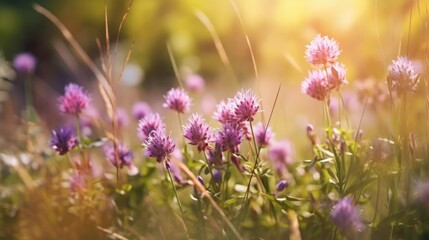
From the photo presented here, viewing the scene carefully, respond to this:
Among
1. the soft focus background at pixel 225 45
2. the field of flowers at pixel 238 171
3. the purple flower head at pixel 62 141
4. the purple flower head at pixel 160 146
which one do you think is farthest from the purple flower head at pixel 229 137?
the purple flower head at pixel 62 141

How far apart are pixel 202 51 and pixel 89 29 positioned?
1749 millimetres

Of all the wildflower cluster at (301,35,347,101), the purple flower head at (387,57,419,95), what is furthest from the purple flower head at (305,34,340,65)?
the purple flower head at (387,57,419,95)

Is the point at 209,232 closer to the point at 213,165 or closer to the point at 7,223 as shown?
the point at 213,165

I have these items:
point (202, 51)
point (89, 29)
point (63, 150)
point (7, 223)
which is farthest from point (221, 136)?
point (89, 29)

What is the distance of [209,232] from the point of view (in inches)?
65.6

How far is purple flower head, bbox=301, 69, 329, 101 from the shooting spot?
1.47 m

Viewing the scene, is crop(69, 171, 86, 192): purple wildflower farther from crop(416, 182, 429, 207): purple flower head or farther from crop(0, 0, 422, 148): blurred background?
crop(416, 182, 429, 207): purple flower head

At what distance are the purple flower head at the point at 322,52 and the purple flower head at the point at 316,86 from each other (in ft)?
0.19

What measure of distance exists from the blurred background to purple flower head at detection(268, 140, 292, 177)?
219 millimetres

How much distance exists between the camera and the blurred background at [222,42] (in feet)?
9.53

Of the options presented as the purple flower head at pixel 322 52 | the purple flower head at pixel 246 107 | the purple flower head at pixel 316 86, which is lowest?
the purple flower head at pixel 246 107

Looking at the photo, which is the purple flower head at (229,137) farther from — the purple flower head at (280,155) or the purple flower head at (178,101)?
the purple flower head at (280,155)

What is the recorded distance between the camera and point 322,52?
1408 millimetres

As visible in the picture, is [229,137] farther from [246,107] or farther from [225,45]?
[225,45]
